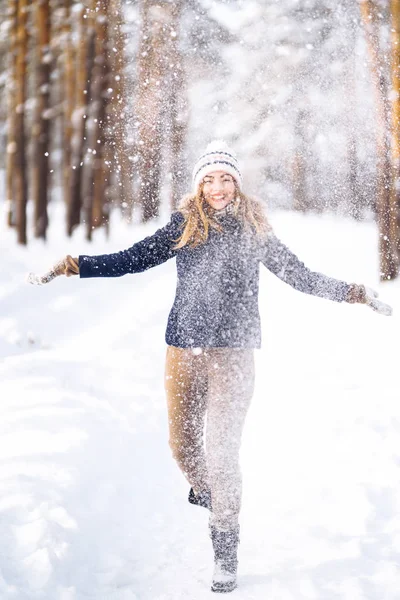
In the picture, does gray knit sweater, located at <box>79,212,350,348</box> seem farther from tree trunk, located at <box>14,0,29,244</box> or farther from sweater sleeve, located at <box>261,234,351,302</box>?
tree trunk, located at <box>14,0,29,244</box>

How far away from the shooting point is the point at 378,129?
38.9 feet

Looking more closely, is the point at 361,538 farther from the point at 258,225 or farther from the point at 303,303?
the point at 303,303

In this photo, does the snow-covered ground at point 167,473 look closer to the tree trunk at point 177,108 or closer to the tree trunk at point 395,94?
the tree trunk at point 395,94

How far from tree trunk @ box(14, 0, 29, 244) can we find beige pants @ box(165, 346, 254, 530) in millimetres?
12549

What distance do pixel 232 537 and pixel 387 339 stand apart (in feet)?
20.5

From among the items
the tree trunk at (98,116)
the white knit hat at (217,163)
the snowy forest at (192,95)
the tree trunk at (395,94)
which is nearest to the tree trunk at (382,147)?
the snowy forest at (192,95)

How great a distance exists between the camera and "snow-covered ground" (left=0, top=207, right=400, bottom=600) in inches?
133

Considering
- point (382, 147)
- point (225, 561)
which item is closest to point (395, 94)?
point (382, 147)

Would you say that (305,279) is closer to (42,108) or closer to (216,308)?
(216,308)

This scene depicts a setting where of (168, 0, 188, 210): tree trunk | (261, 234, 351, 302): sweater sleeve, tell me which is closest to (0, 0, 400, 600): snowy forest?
(261, 234, 351, 302): sweater sleeve

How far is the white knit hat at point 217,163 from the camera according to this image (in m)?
3.36

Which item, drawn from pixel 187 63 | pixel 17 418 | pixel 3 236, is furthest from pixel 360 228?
pixel 17 418

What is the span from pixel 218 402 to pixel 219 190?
3.57 ft

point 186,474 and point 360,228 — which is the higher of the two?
point 360,228
